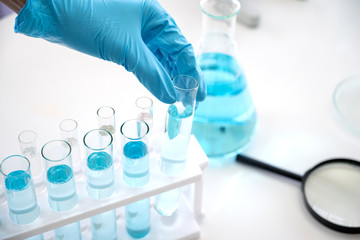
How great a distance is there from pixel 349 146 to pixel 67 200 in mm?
833

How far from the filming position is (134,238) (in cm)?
111

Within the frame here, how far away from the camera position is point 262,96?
4.93 feet

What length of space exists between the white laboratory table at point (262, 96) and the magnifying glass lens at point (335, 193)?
35mm

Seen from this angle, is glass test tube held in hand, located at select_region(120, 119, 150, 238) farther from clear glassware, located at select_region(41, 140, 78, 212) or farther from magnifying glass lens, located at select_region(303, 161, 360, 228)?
magnifying glass lens, located at select_region(303, 161, 360, 228)

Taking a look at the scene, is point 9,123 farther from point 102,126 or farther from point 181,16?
point 181,16

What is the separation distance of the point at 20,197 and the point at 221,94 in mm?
581

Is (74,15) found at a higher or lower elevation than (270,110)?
higher

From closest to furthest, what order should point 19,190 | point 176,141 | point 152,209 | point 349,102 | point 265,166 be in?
point 19,190, point 176,141, point 152,209, point 265,166, point 349,102

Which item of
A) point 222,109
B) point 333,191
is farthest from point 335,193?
point 222,109

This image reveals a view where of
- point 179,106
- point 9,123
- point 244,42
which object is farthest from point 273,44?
point 9,123

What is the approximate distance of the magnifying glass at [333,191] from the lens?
3.80 ft

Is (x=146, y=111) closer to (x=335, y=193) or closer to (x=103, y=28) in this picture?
(x=103, y=28)

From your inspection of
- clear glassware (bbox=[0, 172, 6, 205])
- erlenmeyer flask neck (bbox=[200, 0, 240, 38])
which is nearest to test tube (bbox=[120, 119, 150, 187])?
clear glassware (bbox=[0, 172, 6, 205])

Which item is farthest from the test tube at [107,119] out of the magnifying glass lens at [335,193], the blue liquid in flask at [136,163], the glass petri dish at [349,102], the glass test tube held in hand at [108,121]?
the glass petri dish at [349,102]
